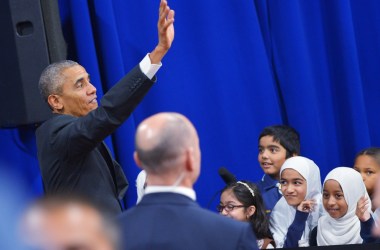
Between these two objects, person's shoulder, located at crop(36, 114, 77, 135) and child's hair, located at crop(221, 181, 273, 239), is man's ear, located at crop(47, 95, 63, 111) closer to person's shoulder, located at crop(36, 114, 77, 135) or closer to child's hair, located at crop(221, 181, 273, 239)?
person's shoulder, located at crop(36, 114, 77, 135)

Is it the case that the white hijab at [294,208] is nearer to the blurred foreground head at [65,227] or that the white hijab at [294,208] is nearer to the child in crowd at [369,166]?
the child in crowd at [369,166]

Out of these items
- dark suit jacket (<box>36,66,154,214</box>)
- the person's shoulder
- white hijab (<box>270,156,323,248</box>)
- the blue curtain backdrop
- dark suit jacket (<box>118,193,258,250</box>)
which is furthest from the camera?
the blue curtain backdrop

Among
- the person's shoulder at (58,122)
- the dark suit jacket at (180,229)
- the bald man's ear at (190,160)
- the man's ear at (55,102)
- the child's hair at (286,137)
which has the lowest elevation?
the child's hair at (286,137)

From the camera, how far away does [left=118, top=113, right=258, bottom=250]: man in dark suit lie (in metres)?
2.00

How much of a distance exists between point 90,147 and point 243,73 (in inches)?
76.8

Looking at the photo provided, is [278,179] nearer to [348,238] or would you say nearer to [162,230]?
[348,238]

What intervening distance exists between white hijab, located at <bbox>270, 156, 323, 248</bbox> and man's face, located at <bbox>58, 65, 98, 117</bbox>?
3.58 ft

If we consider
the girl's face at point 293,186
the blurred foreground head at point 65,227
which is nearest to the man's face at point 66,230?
the blurred foreground head at point 65,227

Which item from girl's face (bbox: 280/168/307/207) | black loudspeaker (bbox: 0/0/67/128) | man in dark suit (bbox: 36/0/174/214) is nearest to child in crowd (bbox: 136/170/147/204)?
black loudspeaker (bbox: 0/0/67/128)

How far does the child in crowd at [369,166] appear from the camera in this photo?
161 inches

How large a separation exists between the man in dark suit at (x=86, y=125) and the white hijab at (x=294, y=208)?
914 mm

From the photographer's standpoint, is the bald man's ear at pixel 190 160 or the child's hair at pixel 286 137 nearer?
the bald man's ear at pixel 190 160

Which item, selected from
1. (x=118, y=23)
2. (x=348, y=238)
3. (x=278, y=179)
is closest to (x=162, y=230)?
(x=348, y=238)

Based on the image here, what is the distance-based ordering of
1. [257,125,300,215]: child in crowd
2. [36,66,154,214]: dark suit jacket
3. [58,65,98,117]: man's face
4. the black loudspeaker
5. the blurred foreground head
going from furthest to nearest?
[257,125,300,215]: child in crowd < the black loudspeaker < [58,65,98,117]: man's face < [36,66,154,214]: dark suit jacket < the blurred foreground head
